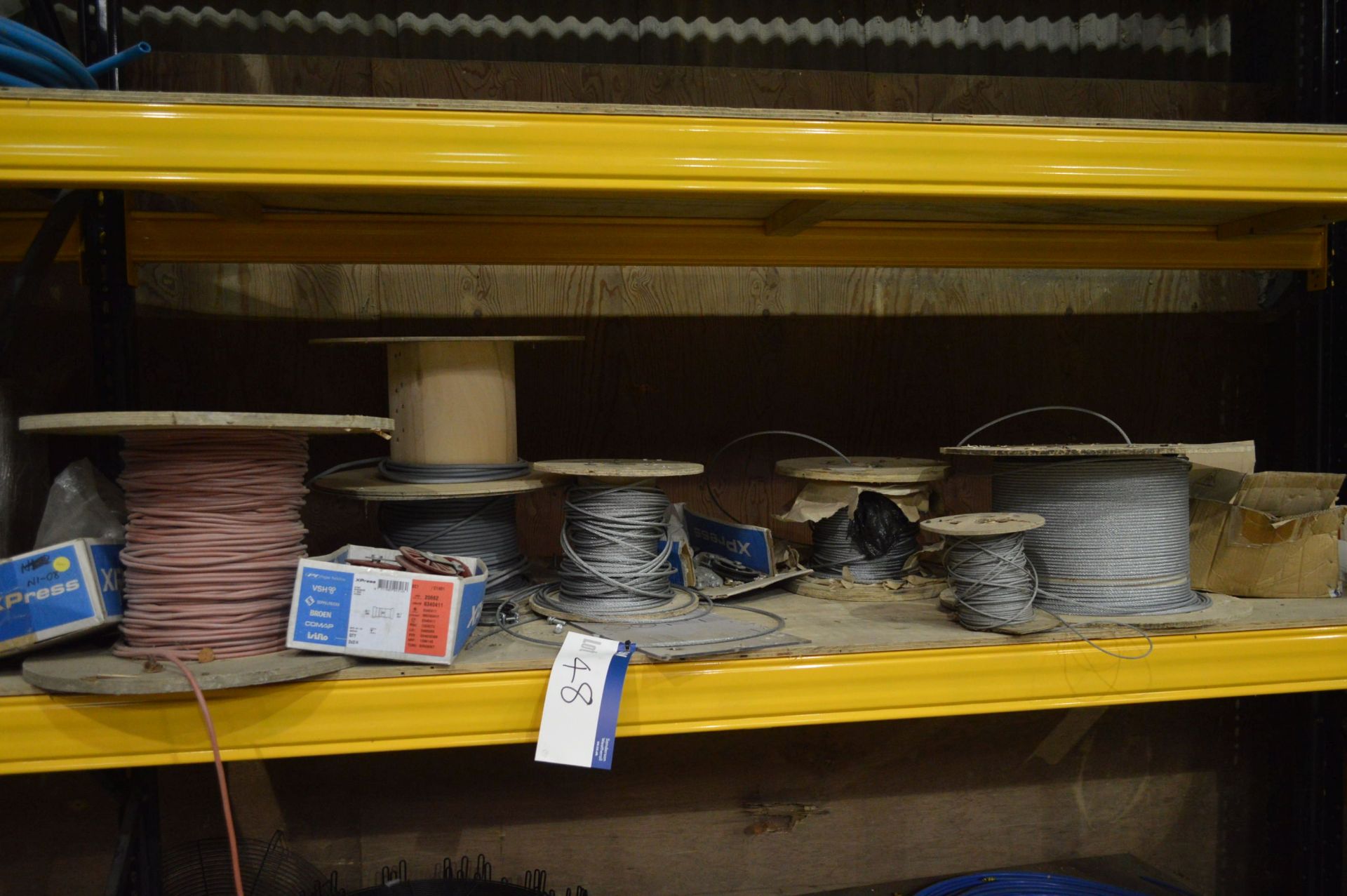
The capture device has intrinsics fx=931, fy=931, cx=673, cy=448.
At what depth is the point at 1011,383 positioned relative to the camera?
6.57 feet

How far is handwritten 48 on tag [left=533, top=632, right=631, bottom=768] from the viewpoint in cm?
108

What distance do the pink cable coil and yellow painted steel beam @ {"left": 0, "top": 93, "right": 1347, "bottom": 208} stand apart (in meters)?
0.30

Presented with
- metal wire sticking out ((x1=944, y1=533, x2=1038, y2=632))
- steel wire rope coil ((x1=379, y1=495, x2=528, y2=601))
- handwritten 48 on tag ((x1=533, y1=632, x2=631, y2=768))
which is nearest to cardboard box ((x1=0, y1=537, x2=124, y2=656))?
steel wire rope coil ((x1=379, y1=495, x2=528, y2=601))

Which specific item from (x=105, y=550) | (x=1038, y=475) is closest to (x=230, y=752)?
(x=105, y=550)

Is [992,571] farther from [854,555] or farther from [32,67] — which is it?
[32,67]

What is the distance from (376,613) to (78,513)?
452 mm

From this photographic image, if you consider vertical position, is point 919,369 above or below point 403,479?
above

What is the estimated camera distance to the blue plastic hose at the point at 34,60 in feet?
3.75

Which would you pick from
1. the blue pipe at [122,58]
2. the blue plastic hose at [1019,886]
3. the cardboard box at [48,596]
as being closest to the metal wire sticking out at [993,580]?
the blue plastic hose at [1019,886]

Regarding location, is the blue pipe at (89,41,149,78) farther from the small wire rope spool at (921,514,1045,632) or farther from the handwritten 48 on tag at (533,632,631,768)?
the small wire rope spool at (921,514,1045,632)

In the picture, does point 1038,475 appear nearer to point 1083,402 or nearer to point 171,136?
point 1083,402

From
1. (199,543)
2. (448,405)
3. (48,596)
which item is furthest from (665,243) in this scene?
(48,596)

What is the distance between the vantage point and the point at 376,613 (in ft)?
3.57

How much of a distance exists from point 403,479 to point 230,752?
451 mm
